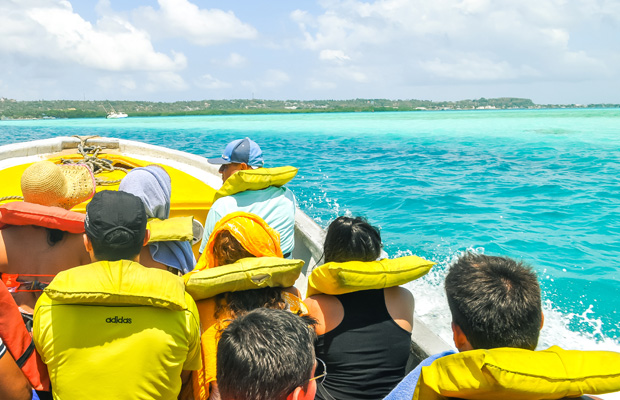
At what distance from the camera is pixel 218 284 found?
65.2 inches

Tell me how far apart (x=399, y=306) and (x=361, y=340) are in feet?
0.74

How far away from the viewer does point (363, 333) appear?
1.84 m

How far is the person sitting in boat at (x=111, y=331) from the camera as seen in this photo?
1372mm

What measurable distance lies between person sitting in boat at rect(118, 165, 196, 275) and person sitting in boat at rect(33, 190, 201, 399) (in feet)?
3.01

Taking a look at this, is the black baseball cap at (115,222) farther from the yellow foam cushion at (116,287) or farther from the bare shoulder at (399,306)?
the bare shoulder at (399,306)

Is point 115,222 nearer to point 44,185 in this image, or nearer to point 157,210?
point 44,185

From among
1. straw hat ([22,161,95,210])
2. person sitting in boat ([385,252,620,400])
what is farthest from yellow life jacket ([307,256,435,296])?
straw hat ([22,161,95,210])

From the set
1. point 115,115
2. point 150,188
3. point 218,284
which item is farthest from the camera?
point 115,115

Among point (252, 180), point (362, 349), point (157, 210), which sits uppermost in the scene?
point (252, 180)

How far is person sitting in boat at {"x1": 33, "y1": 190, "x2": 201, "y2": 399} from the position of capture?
1.37 metres

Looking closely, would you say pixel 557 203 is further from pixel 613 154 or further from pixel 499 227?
pixel 613 154

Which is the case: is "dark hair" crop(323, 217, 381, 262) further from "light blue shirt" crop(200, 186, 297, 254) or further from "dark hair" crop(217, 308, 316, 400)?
"light blue shirt" crop(200, 186, 297, 254)

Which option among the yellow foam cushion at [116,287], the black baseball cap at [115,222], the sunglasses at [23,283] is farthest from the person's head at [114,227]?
the sunglasses at [23,283]

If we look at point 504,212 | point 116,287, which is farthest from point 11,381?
point 504,212
